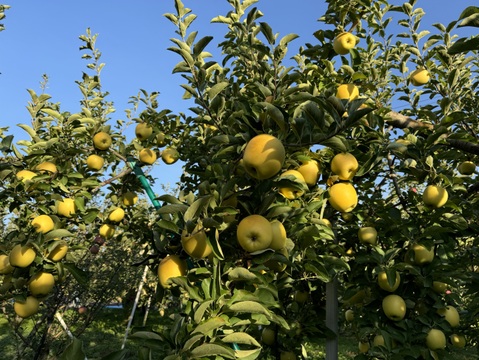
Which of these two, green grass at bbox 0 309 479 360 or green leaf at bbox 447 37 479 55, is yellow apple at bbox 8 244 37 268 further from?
green grass at bbox 0 309 479 360

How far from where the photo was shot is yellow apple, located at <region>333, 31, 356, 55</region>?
9.47ft

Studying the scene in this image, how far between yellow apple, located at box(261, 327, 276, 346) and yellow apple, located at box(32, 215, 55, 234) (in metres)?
1.91

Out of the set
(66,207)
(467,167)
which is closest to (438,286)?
(467,167)

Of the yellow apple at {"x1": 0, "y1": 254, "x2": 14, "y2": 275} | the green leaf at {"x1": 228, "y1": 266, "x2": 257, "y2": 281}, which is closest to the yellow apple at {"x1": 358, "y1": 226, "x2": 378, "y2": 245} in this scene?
the green leaf at {"x1": 228, "y1": 266, "x2": 257, "y2": 281}

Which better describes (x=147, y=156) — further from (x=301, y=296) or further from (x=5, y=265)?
(x=301, y=296)

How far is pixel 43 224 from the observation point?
2721mm

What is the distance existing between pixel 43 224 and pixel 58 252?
0.78ft

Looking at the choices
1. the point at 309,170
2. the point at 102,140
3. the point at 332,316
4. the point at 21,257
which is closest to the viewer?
the point at 309,170

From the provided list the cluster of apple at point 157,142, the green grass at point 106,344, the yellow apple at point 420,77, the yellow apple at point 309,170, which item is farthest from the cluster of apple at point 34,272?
the green grass at point 106,344

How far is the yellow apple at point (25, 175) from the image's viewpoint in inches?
111

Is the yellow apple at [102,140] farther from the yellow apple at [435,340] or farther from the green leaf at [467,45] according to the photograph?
the yellow apple at [435,340]

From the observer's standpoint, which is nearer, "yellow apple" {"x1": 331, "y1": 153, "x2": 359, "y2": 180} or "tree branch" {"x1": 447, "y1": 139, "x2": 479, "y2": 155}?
"yellow apple" {"x1": 331, "y1": 153, "x2": 359, "y2": 180}

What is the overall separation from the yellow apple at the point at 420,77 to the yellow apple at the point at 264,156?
8.06 feet

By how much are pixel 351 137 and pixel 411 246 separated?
0.93m
